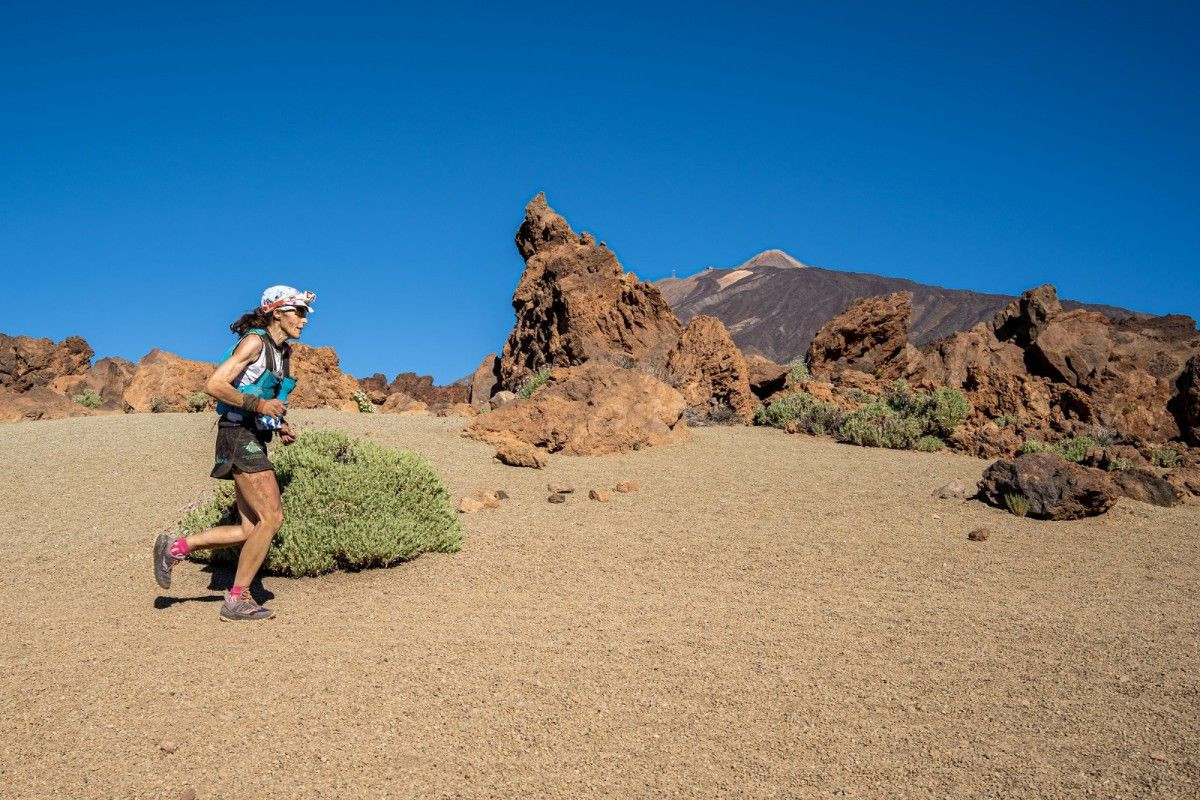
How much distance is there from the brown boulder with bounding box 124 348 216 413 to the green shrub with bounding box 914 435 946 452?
12.5 meters

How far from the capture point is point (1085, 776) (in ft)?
10.8

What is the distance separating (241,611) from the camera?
509 cm

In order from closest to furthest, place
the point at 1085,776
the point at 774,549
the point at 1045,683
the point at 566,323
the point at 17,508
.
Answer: the point at 1085,776 < the point at 1045,683 < the point at 774,549 < the point at 17,508 < the point at 566,323

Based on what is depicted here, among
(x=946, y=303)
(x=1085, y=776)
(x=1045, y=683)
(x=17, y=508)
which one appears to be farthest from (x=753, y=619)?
(x=946, y=303)

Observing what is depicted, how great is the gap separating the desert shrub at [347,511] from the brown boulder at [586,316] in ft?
27.2

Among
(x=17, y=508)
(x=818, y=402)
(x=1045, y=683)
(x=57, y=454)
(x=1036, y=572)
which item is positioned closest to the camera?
(x=1045, y=683)

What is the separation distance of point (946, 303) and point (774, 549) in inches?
2860

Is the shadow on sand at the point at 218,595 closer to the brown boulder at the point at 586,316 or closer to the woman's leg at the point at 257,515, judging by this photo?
the woman's leg at the point at 257,515

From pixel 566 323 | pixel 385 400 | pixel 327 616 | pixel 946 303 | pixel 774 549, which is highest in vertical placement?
pixel 946 303

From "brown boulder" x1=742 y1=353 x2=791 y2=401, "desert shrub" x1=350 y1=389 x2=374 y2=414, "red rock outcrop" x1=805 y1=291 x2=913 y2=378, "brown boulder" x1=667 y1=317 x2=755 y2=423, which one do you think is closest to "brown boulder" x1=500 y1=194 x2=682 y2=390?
"brown boulder" x1=667 y1=317 x2=755 y2=423

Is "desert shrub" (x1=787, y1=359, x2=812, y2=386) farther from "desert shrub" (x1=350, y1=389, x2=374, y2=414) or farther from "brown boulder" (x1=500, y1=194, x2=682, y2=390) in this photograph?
"desert shrub" (x1=350, y1=389, x2=374, y2=414)

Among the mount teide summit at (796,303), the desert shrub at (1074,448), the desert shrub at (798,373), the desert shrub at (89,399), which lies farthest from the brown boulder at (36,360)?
the mount teide summit at (796,303)

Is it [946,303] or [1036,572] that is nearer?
[1036,572]

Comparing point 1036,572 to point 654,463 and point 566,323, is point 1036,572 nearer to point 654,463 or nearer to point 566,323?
point 654,463
